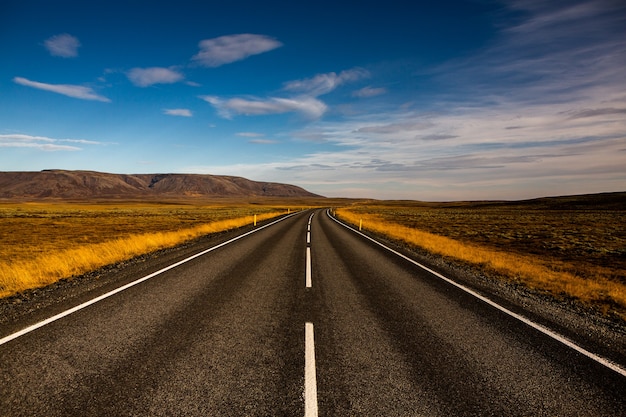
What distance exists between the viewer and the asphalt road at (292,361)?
3.32m

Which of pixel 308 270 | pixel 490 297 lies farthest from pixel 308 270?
pixel 490 297

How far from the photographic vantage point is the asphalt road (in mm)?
3322

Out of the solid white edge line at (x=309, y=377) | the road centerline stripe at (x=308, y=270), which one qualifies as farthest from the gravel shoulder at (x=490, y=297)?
the road centerline stripe at (x=308, y=270)

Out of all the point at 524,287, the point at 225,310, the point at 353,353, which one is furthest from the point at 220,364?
the point at 524,287

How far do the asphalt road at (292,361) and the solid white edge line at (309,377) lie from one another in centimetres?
2

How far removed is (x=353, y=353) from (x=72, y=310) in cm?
505

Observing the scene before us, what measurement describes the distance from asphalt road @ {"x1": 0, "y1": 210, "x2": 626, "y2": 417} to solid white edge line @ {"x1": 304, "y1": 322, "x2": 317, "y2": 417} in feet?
0.05

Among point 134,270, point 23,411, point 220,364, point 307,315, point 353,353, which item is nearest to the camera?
point 23,411

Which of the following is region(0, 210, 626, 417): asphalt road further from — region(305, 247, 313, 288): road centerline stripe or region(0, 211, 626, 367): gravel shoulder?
region(305, 247, 313, 288): road centerline stripe

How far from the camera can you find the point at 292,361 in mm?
4195

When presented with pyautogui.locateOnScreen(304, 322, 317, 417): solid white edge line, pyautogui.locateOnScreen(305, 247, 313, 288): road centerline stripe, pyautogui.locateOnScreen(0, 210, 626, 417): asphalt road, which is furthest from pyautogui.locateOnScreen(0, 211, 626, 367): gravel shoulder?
pyautogui.locateOnScreen(305, 247, 313, 288): road centerline stripe

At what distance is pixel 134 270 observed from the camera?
386 inches

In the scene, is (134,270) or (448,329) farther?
(134,270)

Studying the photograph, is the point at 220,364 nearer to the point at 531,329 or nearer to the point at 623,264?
the point at 531,329
